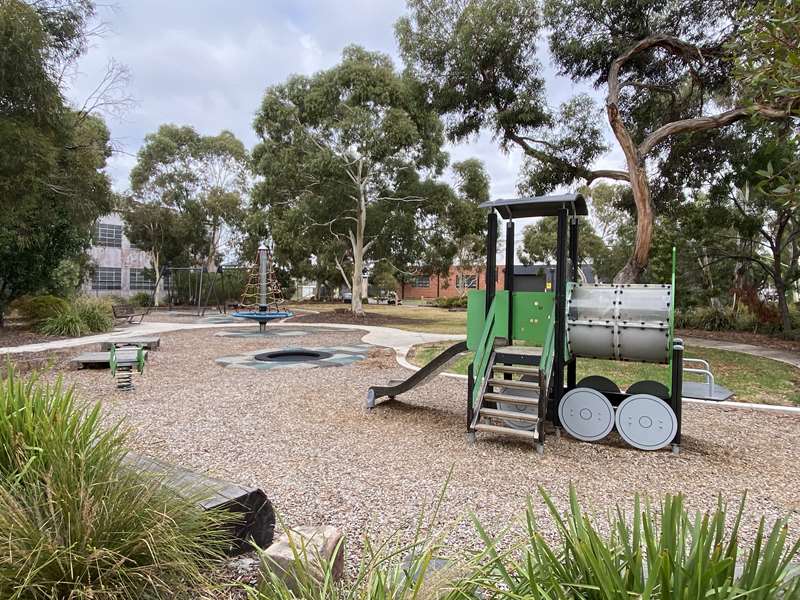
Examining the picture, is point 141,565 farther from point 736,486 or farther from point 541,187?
point 541,187

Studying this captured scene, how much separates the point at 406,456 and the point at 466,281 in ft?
152

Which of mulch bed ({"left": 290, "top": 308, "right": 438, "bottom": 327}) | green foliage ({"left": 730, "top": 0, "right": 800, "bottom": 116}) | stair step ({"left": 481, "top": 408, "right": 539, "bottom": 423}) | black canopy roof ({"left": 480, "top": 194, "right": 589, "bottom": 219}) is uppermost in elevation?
green foliage ({"left": 730, "top": 0, "right": 800, "bottom": 116})

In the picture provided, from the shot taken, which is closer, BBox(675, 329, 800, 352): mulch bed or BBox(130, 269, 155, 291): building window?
A: BBox(675, 329, 800, 352): mulch bed

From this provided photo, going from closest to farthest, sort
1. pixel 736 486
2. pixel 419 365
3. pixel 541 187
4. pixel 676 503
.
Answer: pixel 676 503
pixel 736 486
pixel 419 365
pixel 541 187

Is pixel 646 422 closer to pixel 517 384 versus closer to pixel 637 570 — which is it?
pixel 517 384

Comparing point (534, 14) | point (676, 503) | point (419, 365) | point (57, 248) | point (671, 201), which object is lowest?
point (419, 365)

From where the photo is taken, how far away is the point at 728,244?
64.7 feet

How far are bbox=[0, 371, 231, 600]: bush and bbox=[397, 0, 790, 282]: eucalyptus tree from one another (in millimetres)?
11943

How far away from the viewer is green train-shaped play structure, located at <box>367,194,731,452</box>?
473cm

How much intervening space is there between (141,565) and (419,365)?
802cm

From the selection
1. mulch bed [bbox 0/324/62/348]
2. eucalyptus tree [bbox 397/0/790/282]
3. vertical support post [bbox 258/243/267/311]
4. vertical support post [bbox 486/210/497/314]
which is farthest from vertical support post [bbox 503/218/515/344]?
mulch bed [bbox 0/324/62/348]

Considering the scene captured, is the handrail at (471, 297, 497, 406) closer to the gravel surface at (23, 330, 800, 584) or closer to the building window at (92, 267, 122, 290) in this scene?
the gravel surface at (23, 330, 800, 584)

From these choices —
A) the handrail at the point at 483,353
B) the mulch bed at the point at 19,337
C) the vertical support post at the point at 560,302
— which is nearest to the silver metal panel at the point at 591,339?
the vertical support post at the point at 560,302

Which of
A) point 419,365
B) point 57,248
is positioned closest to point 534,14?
point 419,365
